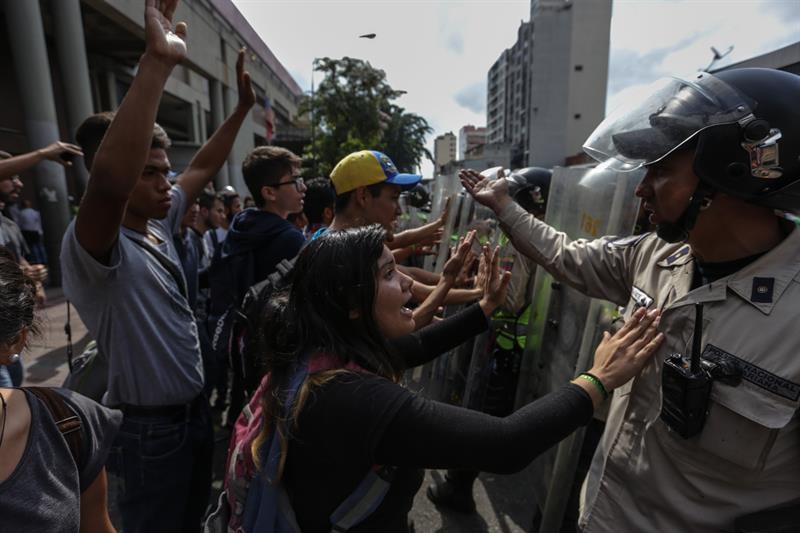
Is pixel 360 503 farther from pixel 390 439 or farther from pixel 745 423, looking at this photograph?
pixel 745 423

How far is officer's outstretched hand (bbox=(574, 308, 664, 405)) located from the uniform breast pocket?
0.62ft

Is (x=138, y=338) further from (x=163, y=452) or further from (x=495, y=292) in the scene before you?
(x=495, y=292)

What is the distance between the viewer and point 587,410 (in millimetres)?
1213

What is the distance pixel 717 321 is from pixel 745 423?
0.27 m

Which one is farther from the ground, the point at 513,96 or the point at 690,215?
the point at 513,96

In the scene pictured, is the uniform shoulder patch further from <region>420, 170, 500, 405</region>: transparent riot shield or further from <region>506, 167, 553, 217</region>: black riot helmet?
<region>506, 167, 553, 217</region>: black riot helmet

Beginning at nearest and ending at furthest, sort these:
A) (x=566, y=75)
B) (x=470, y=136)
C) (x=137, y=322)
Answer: (x=137, y=322)
(x=566, y=75)
(x=470, y=136)

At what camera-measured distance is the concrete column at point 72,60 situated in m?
9.12

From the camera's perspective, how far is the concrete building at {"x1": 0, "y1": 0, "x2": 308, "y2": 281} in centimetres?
826

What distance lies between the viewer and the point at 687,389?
115 centimetres

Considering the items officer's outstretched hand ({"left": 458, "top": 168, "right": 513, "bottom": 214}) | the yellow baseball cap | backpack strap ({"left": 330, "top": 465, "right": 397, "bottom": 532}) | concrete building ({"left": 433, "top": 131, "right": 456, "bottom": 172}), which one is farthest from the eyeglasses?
concrete building ({"left": 433, "top": 131, "right": 456, "bottom": 172})

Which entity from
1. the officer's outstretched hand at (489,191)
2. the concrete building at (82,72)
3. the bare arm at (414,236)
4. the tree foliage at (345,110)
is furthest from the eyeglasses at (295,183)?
the tree foliage at (345,110)

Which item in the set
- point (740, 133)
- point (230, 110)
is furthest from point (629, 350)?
point (230, 110)

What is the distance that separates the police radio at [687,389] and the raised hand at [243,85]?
2.12 m
